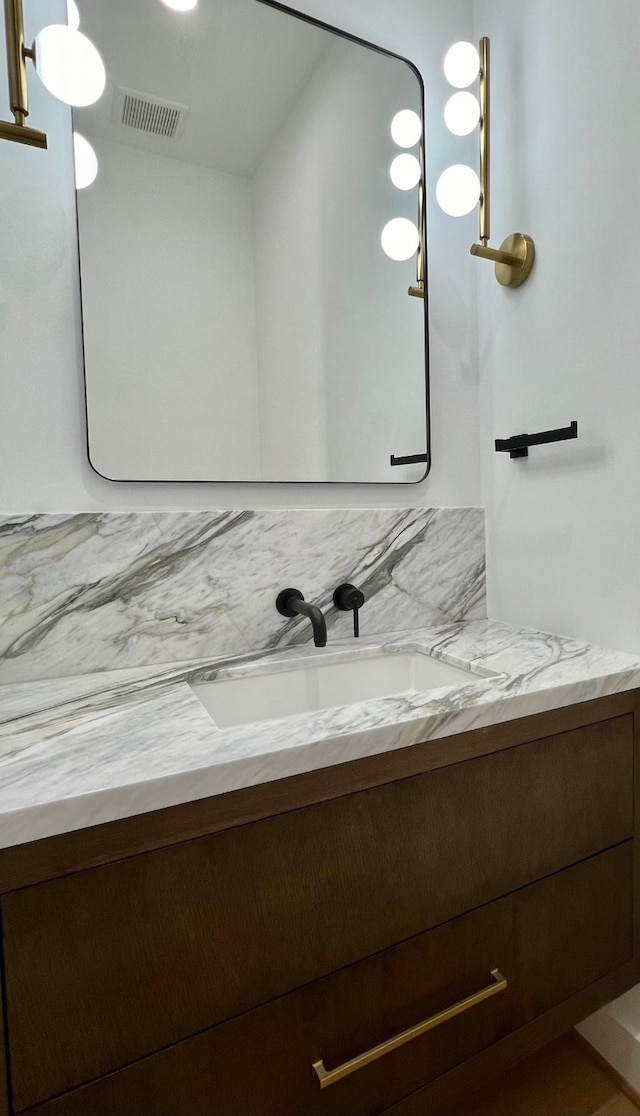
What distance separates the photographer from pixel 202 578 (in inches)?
43.5

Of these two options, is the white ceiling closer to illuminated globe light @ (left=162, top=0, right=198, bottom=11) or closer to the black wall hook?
Answer: illuminated globe light @ (left=162, top=0, right=198, bottom=11)

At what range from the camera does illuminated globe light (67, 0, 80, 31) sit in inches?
38.7

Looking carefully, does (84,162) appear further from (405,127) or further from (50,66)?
(405,127)

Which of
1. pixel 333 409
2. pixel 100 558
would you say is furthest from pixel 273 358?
pixel 100 558

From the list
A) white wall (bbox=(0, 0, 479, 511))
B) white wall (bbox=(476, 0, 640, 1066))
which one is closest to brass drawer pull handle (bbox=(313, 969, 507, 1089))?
white wall (bbox=(476, 0, 640, 1066))

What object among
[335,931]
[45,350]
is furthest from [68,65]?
[335,931]

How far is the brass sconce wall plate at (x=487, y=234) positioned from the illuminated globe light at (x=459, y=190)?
0.07 ft

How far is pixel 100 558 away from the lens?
102cm

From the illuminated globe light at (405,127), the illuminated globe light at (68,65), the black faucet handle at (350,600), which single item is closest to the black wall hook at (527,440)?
the black faucet handle at (350,600)

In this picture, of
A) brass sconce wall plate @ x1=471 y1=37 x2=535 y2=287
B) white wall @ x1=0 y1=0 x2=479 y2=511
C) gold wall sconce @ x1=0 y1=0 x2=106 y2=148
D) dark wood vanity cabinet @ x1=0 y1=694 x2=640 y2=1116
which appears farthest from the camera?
brass sconce wall plate @ x1=471 y1=37 x2=535 y2=287

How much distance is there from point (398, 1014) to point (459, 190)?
146cm

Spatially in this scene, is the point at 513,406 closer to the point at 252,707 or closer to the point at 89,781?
the point at 252,707

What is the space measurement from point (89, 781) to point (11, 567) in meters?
0.51

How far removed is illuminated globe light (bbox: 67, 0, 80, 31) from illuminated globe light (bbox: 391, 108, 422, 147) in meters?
0.65
